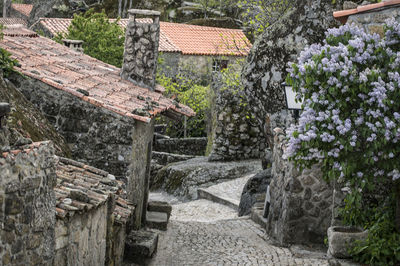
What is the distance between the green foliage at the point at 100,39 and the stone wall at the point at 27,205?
19.6 m

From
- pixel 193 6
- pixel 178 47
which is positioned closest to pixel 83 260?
pixel 178 47

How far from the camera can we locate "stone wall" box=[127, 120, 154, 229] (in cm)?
1253

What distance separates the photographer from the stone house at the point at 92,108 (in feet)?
38.4

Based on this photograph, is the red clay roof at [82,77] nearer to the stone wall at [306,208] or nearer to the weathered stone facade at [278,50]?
the weathered stone facade at [278,50]

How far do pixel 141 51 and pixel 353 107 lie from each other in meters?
9.05

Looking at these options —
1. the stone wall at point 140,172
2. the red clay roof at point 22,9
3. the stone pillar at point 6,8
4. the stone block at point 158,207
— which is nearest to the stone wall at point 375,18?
the stone wall at point 140,172

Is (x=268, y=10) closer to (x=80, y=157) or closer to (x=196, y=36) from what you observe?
(x=80, y=157)

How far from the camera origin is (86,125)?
11.9m

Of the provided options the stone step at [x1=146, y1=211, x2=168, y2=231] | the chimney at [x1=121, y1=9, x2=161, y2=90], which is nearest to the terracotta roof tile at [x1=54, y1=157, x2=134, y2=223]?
the stone step at [x1=146, y1=211, x2=168, y2=231]

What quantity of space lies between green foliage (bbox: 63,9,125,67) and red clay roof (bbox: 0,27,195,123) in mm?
9097

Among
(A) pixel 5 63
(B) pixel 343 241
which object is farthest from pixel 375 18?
(A) pixel 5 63

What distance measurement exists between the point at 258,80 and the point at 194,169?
812cm

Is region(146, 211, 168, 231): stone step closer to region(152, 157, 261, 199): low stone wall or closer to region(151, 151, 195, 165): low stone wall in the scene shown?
region(152, 157, 261, 199): low stone wall

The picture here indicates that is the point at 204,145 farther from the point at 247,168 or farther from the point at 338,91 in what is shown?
the point at 338,91
